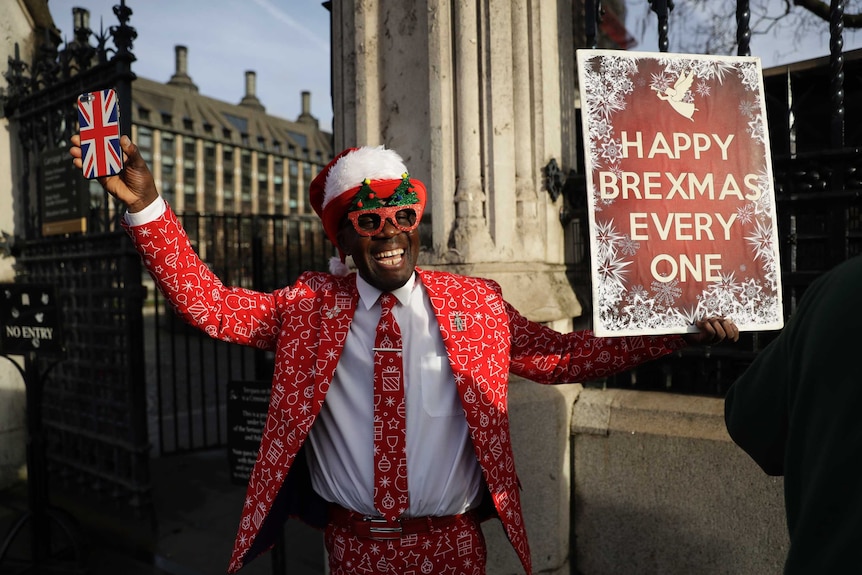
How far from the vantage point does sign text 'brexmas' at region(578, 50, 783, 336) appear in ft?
6.38

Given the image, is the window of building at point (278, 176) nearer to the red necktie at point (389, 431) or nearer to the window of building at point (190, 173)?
the window of building at point (190, 173)

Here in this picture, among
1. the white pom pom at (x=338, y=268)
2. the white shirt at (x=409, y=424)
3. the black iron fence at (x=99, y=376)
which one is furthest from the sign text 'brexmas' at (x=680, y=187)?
the black iron fence at (x=99, y=376)

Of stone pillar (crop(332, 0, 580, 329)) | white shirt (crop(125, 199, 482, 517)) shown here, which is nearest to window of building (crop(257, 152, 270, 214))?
stone pillar (crop(332, 0, 580, 329))

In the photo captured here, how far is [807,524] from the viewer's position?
3.20ft

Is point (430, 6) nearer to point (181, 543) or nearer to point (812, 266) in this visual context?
point (812, 266)

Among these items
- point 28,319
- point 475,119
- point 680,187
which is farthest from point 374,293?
point 28,319

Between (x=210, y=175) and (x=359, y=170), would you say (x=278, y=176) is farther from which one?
(x=359, y=170)

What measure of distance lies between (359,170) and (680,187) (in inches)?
39.8

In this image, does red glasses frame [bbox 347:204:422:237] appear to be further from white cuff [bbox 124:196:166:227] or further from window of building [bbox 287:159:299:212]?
window of building [bbox 287:159:299:212]

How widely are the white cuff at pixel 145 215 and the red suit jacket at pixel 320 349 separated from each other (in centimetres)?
2

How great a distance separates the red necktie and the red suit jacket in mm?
150

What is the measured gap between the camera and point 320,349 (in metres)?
1.96

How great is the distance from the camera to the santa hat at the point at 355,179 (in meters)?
1.92

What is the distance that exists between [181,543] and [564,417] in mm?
3072
